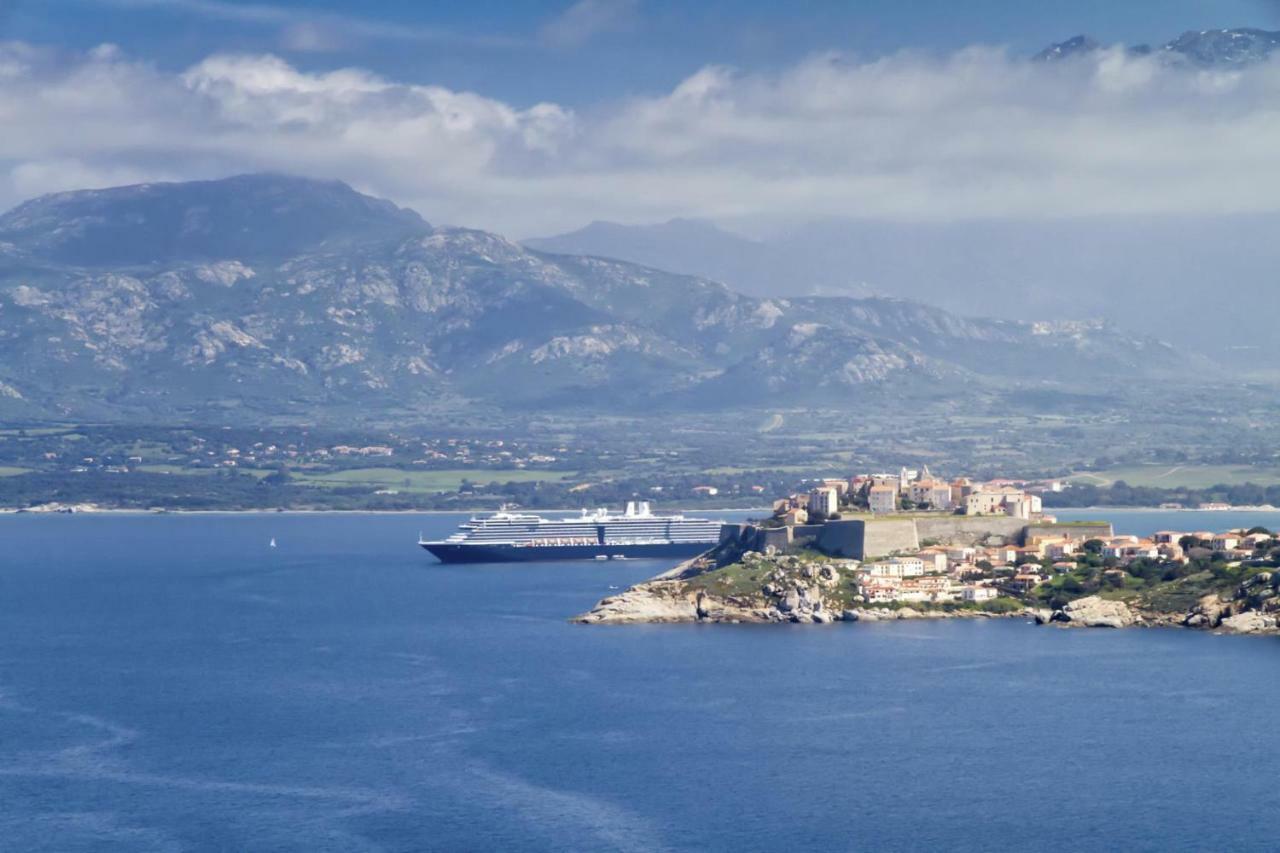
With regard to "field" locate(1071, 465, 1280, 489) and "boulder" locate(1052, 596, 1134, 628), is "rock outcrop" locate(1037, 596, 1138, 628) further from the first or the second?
"field" locate(1071, 465, 1280, 489)

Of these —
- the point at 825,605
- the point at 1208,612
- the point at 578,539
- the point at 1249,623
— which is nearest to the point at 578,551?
the point at 578,539

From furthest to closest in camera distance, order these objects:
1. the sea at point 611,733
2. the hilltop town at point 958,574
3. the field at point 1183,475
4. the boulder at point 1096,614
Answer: the field at point 1183,475
the hilltop town at point 958,574
the boulder at point 1096,614
the sea at point 611,733

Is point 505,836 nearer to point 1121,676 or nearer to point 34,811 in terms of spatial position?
point 34,811

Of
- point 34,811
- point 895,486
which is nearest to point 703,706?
→ point 34,811

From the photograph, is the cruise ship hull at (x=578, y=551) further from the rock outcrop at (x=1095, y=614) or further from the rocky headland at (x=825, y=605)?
the rock outcrop at (x=1095, y=614)

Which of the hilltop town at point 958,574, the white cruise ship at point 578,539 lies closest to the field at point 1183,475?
the white cruise ship at point 578,539

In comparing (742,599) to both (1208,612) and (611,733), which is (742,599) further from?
(611,733)

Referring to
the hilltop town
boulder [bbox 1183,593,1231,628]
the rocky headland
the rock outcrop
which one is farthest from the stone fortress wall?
boulder [bbox 1183,593,1231,628]
